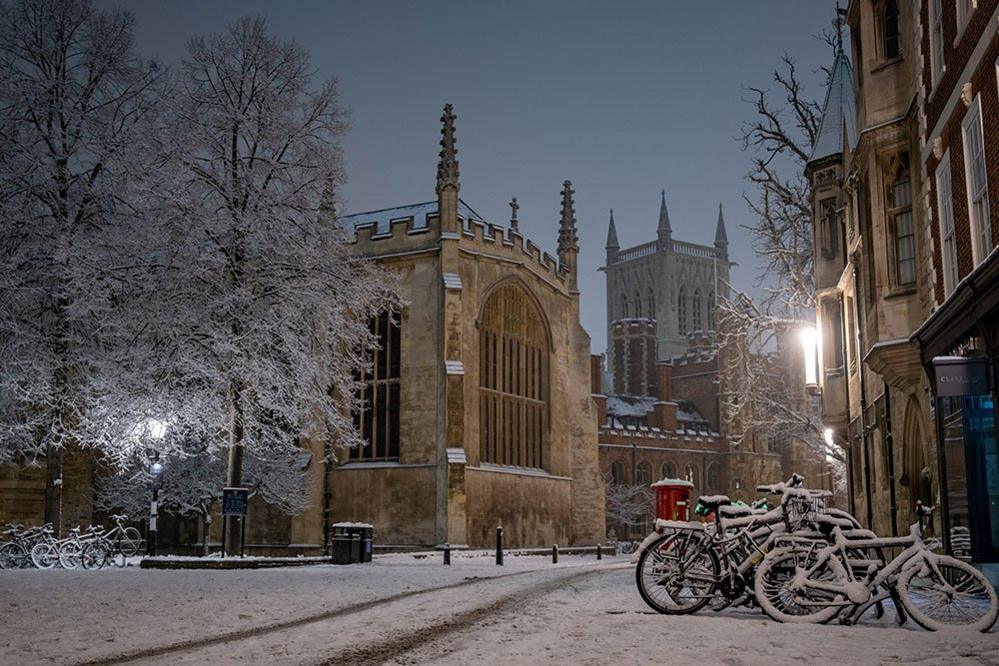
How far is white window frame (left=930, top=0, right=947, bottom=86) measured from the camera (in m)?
11.0

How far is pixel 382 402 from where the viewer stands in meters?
29.3

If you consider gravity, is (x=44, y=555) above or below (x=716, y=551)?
below

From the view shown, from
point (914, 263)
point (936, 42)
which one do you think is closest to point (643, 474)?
point (914, 263)

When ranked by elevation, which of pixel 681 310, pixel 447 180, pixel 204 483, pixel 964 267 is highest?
pixel 681 310

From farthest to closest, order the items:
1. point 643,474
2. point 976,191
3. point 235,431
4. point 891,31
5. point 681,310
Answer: point 681,310 < point 643,474 < point 235,431 < point 891,31 < point 976,191

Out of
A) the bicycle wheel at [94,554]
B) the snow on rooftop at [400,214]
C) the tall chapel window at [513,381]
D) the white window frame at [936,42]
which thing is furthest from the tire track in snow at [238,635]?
the snow on rooftop at [400,214]

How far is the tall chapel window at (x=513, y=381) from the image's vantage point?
3027 cm

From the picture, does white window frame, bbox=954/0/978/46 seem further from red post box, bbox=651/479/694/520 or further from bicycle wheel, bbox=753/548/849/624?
red post box, bbox=651/479/694/520

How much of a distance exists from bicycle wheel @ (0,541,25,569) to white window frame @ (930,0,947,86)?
50.7 ft

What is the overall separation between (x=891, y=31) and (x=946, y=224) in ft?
13.0

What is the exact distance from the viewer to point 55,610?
8.65 meters

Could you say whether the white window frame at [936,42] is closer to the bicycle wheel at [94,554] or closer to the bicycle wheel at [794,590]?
the bicycle wheel at [794,590]

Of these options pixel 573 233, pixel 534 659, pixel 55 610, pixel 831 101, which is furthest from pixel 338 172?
pixel 573 233

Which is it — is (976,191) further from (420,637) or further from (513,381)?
(513,381)
